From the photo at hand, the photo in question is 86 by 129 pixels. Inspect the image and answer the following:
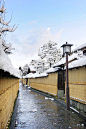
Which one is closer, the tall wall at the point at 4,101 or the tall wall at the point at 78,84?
the tall wall at the point at 4,101

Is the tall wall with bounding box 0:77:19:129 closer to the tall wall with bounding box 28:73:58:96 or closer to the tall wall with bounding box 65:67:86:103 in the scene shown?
the tall wall with bounding box 65:67:86:103

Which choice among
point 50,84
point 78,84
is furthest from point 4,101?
point 50,84

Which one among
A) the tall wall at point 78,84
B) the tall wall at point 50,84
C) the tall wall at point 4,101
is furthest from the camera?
the tall wall at point 50,84

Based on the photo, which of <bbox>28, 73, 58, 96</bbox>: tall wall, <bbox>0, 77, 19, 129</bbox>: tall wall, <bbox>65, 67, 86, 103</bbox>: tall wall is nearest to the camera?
<bbox>0, 77, 19, 129</bbox>: tall wall

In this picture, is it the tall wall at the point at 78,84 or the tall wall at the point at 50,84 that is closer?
the tall wall at the point at 78,84

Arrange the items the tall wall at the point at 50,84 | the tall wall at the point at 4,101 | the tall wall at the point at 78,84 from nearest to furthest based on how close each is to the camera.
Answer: the tall wall at the point at 4,101 < the tall wall at the point at 78,84 < the tall wall at the point at 50,84

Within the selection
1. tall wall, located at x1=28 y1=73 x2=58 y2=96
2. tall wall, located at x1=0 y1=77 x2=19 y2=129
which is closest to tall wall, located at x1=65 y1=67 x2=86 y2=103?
tall wall, located at x1=0 y1=77 x2=19 y2=129

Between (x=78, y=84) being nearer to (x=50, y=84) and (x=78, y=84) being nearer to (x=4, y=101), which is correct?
(x=4, y=101)

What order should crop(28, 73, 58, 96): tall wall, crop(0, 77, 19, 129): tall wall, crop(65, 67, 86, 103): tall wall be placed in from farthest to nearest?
crop(28, 73, 58, 96): tall wall < crop(65, 67, 86, 103): tall wall < crop(0, 77, 19, 129): tall wall

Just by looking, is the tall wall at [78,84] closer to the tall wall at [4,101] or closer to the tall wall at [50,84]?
the tall wall at [4,101]

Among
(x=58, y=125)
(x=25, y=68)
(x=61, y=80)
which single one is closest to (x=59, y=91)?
(x=61, y=80)

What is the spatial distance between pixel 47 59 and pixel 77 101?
25.1m

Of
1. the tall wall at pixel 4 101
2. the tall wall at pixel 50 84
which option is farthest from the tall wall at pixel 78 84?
the tall wall at pixel 50 84

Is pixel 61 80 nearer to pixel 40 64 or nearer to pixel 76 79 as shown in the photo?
pixel 76 79
